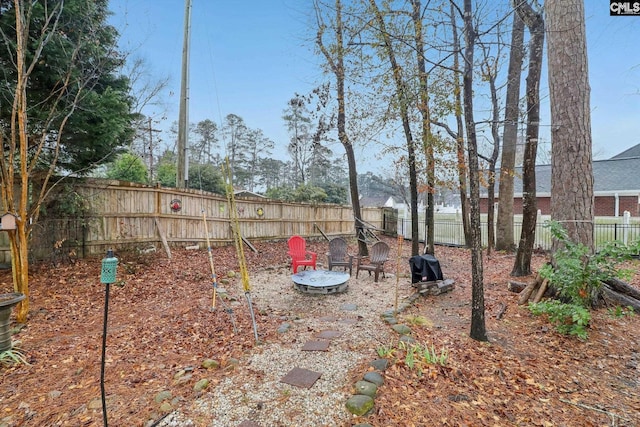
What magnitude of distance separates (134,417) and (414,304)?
3.58m

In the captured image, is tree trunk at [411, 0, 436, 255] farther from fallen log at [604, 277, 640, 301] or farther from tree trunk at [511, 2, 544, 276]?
fallen log at [604, 277, 640, 301]

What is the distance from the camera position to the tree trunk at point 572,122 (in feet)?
12.4

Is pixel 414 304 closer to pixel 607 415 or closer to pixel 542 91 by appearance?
pixel 607 415

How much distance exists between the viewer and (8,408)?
84.7 inches

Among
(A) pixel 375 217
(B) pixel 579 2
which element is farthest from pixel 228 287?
(A) pixel 375 217

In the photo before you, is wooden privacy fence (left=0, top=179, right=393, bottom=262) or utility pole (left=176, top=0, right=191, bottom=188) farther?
utility pole (left=176, top=0, right=191, bottom=188)

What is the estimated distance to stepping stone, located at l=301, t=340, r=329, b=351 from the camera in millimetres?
2901

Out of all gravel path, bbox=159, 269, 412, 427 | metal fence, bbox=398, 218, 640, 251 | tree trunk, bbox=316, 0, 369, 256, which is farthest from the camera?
metal fence, bbox=398, 218, 640, 251

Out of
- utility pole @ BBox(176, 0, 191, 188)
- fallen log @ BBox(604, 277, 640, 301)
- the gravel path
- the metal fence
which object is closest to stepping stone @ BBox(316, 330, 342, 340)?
the gravel path

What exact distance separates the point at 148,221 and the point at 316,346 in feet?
17.6

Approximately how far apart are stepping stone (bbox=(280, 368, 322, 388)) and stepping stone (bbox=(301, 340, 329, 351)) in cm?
39

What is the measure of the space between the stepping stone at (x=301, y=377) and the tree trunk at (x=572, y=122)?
3.71 meters

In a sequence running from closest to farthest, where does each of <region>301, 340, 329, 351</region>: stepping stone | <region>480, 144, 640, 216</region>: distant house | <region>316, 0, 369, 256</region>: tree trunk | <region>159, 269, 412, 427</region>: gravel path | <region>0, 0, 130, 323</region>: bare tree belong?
<region>159, 269, 412, 427</region>: gravel path → <region>301, 340, 329, 351</region>: stepping stone → <region>0, 0, 130, 323</region>: bare tree → <region>316, 0, 369, 256</region>: tree trunk → <region>480, 144, 640, 216</region>: distant house

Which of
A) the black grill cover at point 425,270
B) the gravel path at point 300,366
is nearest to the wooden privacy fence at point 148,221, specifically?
the gravel path at point 300,366
